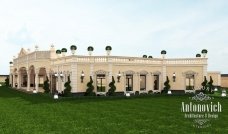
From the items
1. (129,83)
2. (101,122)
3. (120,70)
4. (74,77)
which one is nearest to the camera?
(101,122)

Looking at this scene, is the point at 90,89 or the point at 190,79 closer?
the point at 90,89

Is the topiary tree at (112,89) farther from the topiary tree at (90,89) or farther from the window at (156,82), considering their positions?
the window at (156,82)

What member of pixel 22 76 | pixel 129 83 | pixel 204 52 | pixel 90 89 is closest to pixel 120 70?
pixel 129 83

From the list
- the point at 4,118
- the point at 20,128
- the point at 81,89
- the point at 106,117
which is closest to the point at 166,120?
the point at 106,117

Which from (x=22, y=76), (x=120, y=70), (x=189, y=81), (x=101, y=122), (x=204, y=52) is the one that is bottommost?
(x=101, y=122)

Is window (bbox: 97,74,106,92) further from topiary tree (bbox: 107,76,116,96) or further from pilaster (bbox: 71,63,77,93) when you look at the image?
pilaster (bbox: 71,63,77,93)

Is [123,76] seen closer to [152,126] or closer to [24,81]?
[152,126]

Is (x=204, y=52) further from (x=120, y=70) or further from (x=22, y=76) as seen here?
(x=22, y=76)

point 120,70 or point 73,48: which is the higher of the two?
point 73,48

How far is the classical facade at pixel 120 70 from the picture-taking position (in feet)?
126

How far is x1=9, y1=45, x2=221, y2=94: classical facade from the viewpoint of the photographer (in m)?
38.4

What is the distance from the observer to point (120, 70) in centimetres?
4012

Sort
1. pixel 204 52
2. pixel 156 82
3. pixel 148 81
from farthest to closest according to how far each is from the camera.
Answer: pixel 156 82 → pixel 204 52 → pixel 148 81

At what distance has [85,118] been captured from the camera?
20328 mm
